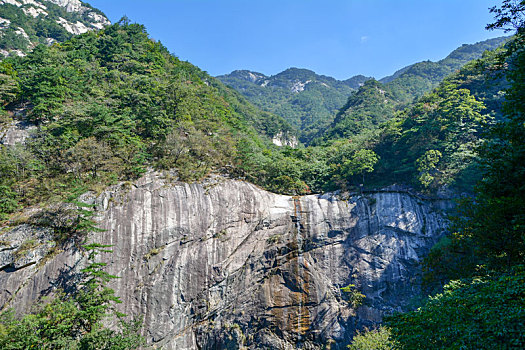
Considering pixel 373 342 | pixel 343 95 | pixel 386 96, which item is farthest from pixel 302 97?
pixel 373 342

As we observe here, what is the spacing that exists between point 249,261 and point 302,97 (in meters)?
87.6

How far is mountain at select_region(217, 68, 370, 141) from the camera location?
79000 millimetres

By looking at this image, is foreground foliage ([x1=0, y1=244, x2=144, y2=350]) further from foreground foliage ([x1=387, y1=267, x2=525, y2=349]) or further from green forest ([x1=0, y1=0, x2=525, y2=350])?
foreground foliage ([x1=387, y1=267, x2=525, y2=349])

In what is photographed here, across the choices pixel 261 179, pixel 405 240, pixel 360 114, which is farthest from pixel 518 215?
pixel 360 114

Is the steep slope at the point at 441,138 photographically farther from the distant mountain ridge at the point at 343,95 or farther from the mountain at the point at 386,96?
the distant mountain ridge at the point at 343,95

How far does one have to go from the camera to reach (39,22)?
53438mm

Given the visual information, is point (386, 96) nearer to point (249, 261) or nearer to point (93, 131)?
point (249, 261)

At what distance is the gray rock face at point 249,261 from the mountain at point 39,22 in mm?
45302

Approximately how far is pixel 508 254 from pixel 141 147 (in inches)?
756

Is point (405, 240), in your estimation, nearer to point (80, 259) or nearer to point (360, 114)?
point (80, 259)

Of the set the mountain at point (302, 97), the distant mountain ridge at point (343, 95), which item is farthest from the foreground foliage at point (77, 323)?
the mountain at point (302, 97)

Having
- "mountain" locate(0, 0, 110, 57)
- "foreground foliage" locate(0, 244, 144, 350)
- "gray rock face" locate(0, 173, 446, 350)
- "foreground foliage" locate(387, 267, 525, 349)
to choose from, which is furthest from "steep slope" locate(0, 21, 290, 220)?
"mountain" locate(0, 0, 110, 57)

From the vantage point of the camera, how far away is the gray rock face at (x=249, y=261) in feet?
46.9

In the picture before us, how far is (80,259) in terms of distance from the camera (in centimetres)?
1316
